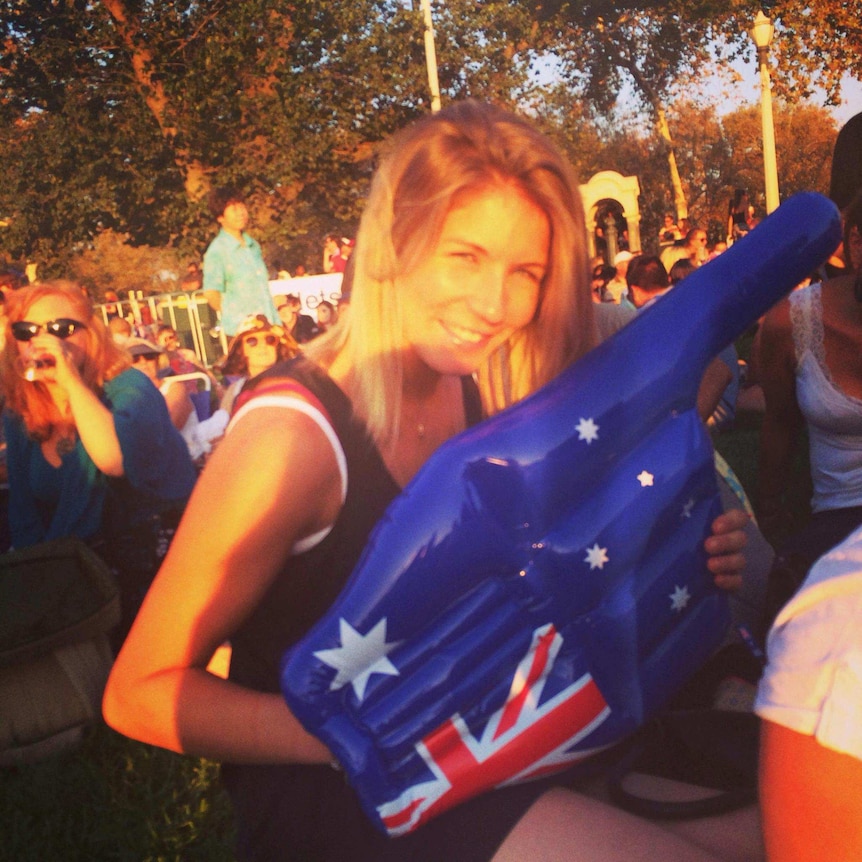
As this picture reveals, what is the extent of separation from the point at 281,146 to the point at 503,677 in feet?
58.4

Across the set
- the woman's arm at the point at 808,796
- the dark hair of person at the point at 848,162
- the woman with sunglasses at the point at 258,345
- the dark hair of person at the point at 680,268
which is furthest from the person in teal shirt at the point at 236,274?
the woman's arm at the point at 808,796

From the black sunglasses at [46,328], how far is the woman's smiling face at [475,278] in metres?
2.23

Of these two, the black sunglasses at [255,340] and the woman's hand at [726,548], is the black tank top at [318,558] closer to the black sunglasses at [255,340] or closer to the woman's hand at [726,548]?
the woman's hand at [726,548]

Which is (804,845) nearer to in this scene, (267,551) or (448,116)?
(267,551)

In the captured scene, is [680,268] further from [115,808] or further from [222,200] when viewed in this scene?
[115,808]

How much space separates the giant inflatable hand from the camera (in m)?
1.13

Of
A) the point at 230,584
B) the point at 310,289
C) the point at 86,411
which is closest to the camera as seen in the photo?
the point at 230,584

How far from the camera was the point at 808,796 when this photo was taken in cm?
77

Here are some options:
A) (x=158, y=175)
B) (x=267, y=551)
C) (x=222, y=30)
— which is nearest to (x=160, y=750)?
(x=267, y=551)

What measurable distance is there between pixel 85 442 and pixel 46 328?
43 centimetres

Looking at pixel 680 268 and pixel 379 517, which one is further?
pixel 680 268

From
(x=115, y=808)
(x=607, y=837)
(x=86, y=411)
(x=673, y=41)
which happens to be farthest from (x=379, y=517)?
(x=673, y=41)

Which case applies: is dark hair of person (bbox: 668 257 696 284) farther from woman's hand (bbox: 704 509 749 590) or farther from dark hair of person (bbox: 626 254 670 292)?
woman's hand (bbox: 704 509 749 590)

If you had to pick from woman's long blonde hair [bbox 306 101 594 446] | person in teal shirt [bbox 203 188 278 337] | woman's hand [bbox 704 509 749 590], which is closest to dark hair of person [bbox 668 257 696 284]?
person in teal shirt [bbox 203 188 278 337]
